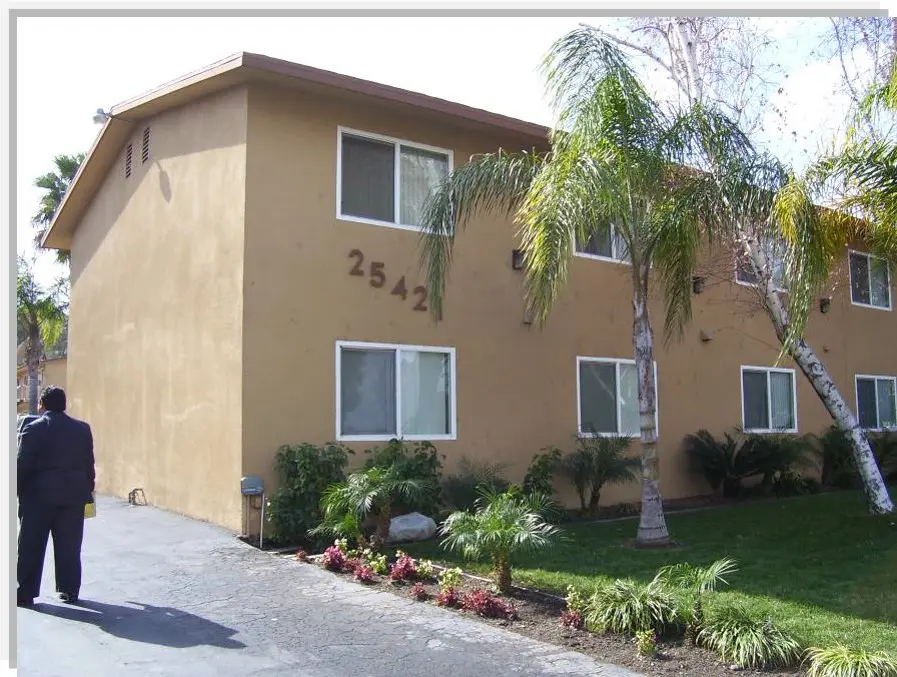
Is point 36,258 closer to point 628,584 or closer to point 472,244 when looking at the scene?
point 472,244

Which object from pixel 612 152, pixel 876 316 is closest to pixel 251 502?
pixel 612 152

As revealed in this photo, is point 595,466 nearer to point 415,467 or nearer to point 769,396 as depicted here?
point 415,467

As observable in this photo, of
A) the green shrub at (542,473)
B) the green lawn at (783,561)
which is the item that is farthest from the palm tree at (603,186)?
the green shrub at (542,473)

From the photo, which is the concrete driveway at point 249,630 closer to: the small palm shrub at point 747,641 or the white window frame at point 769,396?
the small palm shrub at point 747,641

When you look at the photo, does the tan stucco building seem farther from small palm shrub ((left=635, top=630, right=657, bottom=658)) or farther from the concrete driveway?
small palm shrub ((left=635, top=630, right=657, bottom=658))

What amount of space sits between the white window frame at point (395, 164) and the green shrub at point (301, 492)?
3.06 m

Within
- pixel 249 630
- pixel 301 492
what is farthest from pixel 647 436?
pixel 249 630

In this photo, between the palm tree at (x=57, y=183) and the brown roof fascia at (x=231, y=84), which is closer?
the brown roof fascia at (x=231, y=84)

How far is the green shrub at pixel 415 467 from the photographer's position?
1001cm

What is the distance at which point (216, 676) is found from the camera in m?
5.43

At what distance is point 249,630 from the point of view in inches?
253

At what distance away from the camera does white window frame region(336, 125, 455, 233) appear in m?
11.1

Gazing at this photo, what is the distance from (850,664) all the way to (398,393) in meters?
6.78

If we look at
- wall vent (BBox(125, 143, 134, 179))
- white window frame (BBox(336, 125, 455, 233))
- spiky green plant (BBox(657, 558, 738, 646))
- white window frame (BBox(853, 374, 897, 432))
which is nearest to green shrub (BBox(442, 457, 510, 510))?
white window frame (BBox(336, 125, 455, 233))
